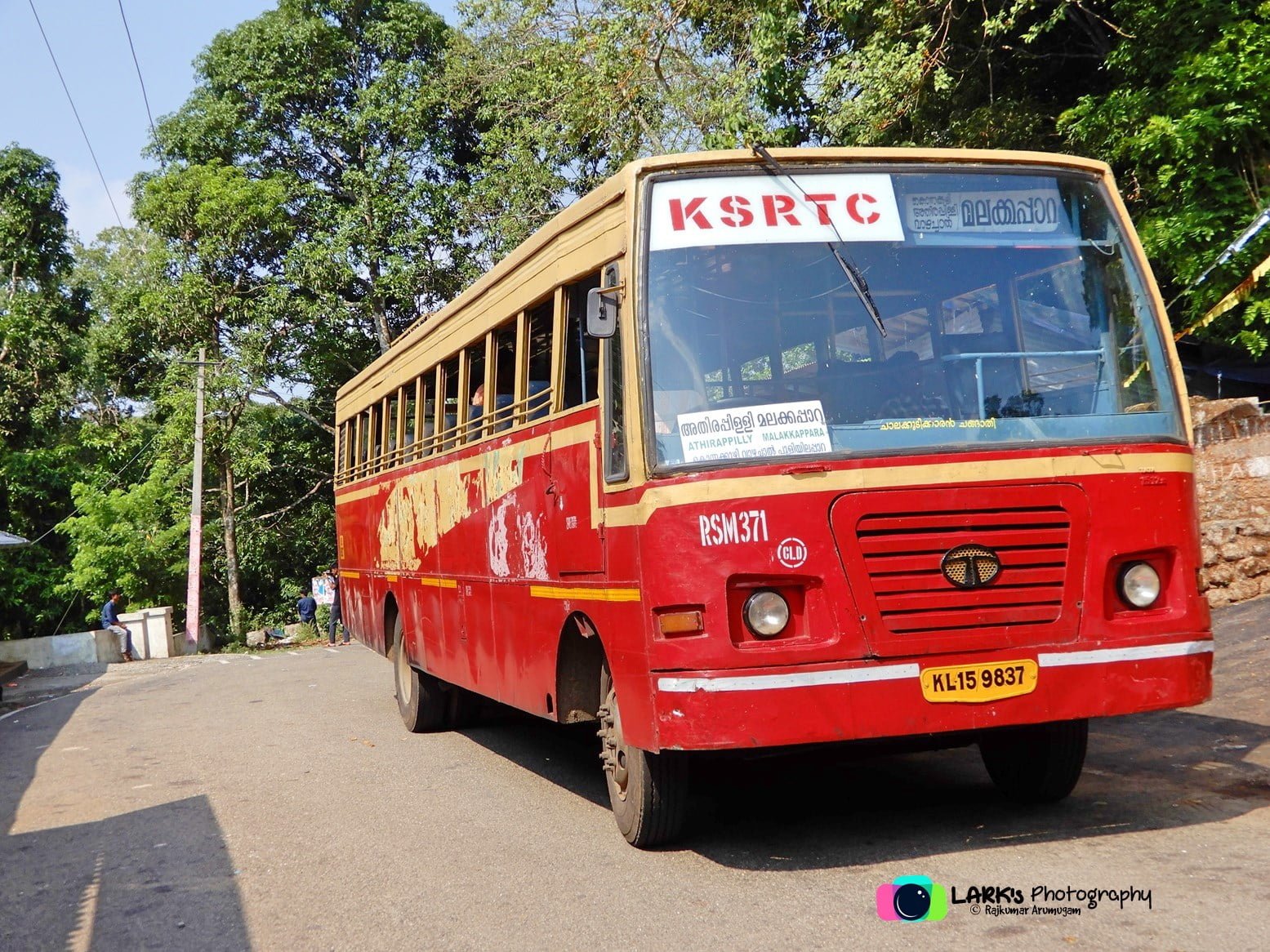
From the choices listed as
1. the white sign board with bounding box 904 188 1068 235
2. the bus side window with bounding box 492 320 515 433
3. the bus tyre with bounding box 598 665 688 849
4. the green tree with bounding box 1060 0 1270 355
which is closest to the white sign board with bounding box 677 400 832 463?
the white sign board with bounding box 904 188 1068 235

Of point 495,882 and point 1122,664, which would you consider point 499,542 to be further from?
point 1122,664

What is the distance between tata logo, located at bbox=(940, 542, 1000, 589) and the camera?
577cm

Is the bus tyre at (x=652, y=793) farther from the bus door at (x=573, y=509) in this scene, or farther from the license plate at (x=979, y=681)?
the license plate at (x=979, y=681)

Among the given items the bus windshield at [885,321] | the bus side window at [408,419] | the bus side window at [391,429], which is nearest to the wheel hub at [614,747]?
the bus windshield at [885,321]

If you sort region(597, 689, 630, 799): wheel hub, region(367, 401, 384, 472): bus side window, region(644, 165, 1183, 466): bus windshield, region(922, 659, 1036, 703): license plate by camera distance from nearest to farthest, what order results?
region(922, 659, 1036, 703): license plate
region(644, 165, 1183, 466): bus windshield
region(597, 689, 630, 799): wheel hub
region(367, 401, 384, 472): bus side window

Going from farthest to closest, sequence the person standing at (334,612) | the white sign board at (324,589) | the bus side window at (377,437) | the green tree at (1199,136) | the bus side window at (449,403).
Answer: the white sign board at (324,589), the person standing at (334,612), the bus side window at (377,437), the green tree at (1199,136), the bus side window at (449,403)

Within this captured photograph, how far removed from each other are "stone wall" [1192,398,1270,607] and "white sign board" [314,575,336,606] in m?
22.8

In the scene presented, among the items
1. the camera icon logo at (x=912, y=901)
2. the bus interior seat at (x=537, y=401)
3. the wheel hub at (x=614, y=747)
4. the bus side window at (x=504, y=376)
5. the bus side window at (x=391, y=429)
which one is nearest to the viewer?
the camera icon logo at (x=912, y=901)

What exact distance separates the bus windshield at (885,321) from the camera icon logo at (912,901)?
68.8 inches

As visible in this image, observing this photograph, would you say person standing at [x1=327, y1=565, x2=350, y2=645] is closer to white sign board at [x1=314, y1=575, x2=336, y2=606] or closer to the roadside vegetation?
white sign board at [x1=314, y1=575, x2=336, y2=606]

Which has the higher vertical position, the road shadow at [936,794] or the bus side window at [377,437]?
the bus side window at [377,437]

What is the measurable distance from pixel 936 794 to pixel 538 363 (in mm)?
3212

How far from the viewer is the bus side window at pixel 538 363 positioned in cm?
768

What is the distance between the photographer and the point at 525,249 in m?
8.26
